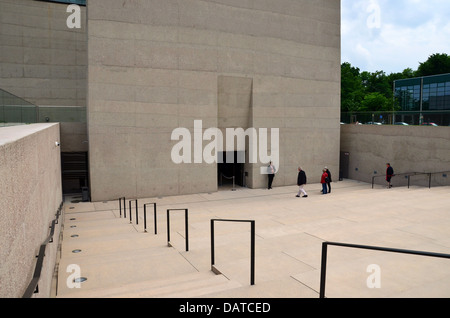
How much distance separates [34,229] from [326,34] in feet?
66.3

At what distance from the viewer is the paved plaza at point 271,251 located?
486 cm

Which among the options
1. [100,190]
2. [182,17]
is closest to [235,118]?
[182,17]

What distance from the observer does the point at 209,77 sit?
1780 cm

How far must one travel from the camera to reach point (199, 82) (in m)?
17.6

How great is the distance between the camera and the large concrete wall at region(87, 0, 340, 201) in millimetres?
15969

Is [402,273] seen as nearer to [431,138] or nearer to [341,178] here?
[431,138]

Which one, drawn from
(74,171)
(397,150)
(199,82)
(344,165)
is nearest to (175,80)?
(199,82)

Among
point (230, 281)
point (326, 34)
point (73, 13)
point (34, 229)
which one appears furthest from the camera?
point (73, 13)

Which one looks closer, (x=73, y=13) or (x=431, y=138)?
(x=431, y=138)

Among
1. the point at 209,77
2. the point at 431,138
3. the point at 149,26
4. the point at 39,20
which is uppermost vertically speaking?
the point at 39,20

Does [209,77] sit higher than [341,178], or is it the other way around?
[209,77]

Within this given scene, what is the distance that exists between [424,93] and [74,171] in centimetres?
5448

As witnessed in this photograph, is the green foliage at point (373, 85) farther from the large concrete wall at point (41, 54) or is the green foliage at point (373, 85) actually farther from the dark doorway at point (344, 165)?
the large concrete wall at point (41, 54)

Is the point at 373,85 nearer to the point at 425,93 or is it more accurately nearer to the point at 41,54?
the point at 425,93
